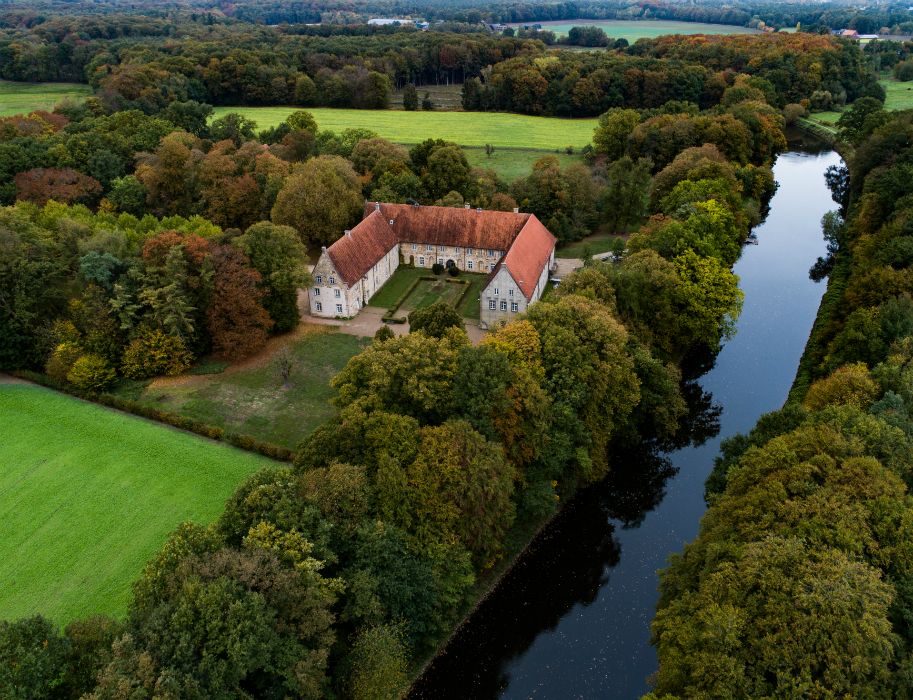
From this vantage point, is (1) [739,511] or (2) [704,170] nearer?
(1) [739,511]

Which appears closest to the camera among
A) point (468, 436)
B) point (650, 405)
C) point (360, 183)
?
point (468, 436)

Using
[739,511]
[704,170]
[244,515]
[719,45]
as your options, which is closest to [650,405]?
[739,511]

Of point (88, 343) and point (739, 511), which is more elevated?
point (739, 511)

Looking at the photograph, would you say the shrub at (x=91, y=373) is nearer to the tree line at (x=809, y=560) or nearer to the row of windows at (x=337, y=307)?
the row of windows at (x=337, y=307)

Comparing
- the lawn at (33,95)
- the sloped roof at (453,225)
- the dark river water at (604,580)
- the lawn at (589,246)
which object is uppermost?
the sloped roof at (453,225)

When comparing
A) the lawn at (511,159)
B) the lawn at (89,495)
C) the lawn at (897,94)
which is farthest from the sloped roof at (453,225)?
the lawn at (897,94)

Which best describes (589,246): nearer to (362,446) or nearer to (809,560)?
(362,446)

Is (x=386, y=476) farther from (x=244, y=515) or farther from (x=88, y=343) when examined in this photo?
(x=88, y=343)
